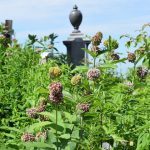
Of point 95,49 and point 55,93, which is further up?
point 95,49

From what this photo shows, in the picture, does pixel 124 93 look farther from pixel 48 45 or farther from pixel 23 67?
pixel 48 45

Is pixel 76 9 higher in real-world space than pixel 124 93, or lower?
higher

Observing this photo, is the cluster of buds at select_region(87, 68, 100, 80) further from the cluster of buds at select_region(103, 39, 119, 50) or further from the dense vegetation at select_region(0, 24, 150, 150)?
the cluster of buds at select_region(103, 39, 119, 50)

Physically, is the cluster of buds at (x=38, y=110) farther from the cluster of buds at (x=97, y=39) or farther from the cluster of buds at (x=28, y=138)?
the cluster of buds at (x=97, y=39)

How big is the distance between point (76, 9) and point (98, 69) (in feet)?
34.0

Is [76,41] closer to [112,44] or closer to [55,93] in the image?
[112,44]

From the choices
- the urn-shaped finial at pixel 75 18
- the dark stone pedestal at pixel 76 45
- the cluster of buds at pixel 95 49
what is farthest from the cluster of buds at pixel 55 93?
the urn-shaped finial at pixel 75 18

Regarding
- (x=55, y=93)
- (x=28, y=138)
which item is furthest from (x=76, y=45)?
(x=55, y=93)

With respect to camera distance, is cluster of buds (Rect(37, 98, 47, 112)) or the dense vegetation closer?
the dense vegetation

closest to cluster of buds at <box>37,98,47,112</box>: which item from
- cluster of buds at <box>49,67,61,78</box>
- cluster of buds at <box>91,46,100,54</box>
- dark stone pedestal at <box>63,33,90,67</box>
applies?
cluster of buds at <box>49,67,61,78</box>

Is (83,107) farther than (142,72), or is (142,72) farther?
(142,72)

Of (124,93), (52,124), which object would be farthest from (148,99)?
(52,124)

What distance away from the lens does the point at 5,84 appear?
206 inches

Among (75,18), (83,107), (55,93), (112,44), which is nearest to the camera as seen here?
(55,93)
